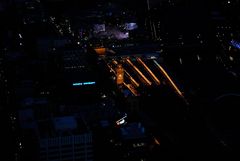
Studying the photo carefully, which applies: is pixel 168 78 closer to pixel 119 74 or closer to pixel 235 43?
pixel 119 74

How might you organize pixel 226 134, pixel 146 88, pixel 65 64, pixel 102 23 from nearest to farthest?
1. pixel 226 134
2. pixel 146 88
3. pixel 65 64
4. pixel 102 23

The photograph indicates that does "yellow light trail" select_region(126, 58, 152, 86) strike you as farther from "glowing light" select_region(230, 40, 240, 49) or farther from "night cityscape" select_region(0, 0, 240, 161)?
"glowing light" select_region(230, 40, 240, 49)

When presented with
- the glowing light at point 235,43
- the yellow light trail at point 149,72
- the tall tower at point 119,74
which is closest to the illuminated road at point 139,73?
the yellow light trail at point 149,72

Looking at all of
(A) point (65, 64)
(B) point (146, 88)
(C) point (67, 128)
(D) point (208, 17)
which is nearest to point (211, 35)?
(D) point (208, 17)

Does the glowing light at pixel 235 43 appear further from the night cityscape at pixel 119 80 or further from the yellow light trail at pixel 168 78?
the yellow light trail at pixel 168 78

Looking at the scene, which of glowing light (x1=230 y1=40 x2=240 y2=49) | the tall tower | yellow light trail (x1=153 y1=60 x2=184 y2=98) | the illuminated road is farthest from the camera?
glowing light (x1=230 y1=40 x2=240 y2=49)


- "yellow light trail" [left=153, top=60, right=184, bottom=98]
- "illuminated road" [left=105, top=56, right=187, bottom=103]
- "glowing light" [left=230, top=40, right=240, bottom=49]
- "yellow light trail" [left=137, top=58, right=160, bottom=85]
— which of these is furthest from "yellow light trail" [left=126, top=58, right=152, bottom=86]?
"glowing light" [left=230, top=40, right=240, bottom=49]

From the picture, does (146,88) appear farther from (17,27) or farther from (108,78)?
(17,27)

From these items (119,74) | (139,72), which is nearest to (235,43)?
(139,72)
